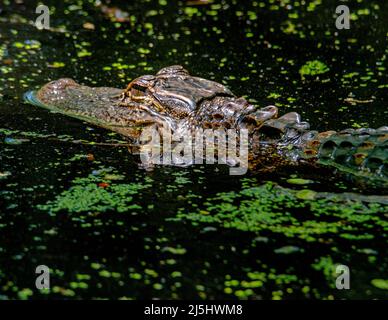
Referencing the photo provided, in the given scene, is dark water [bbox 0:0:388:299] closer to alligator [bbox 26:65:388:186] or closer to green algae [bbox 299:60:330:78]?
green algae [bbox 299:60:330:78]

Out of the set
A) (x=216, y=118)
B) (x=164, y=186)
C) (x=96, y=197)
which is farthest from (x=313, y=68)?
(x=96, y=197)

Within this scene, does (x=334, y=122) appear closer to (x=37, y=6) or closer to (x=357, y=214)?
(x=357, y=214)

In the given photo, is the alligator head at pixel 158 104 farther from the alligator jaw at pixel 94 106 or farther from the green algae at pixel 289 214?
the green algae at pixel 289 214

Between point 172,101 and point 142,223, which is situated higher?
point 172,101

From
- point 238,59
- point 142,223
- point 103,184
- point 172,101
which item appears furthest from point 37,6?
point 142,223

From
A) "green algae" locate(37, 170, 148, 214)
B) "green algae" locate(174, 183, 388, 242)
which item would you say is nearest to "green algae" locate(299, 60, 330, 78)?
"green algae" locate(174, 183, 388, 242)
